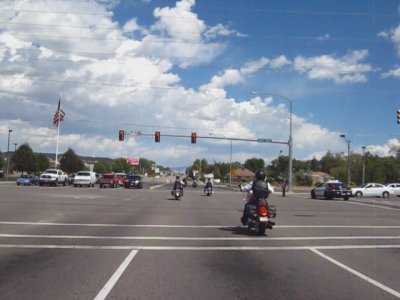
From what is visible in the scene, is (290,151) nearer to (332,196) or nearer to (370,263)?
(332,196)

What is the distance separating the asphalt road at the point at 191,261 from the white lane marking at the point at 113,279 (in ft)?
0.05

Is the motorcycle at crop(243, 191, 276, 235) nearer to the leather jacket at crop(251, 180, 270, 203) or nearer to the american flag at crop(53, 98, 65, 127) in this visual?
the leather jacket at crop(251, 180, 270, 203)

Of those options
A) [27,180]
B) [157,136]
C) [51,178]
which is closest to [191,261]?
[157,136]

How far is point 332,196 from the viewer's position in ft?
148

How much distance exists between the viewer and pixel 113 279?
828 centimetres

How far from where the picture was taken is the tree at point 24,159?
105188mm

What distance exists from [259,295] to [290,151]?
165 ft

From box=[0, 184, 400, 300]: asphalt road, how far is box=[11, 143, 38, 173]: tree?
302ft

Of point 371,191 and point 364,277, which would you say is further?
point 371,191

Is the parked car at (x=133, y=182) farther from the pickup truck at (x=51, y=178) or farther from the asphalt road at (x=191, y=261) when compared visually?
the asphalt road at (x=191, y=261)

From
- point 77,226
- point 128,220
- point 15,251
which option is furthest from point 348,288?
point 128,220

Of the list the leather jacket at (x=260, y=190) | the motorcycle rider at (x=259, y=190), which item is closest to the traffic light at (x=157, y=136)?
the motorcycle rider at (x=259, y=190)

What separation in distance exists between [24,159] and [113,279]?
103 metres

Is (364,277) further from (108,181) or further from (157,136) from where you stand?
(108,181)
